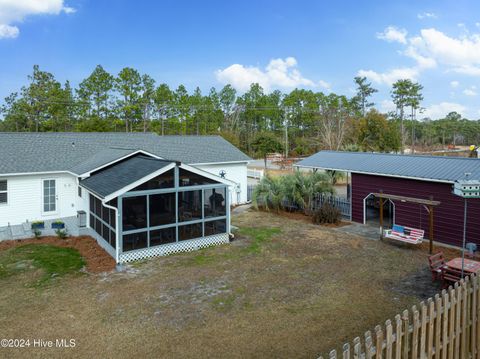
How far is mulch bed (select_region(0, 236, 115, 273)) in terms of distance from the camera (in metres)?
10.4

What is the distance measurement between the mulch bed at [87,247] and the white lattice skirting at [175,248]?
0.57 m

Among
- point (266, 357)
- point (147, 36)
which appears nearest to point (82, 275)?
point (266, 357)

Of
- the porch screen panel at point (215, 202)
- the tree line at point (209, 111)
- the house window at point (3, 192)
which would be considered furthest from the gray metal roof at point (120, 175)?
the tree line at point (209, 111)

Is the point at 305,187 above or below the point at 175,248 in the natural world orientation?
above

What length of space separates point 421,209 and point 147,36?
1230 inches

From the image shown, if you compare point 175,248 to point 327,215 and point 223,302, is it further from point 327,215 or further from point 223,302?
point 327,215

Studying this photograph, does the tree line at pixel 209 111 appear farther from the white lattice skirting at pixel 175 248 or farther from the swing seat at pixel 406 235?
the white lattice skirting at pixel 175 248

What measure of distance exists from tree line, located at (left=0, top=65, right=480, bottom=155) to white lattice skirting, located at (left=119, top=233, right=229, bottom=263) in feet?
65.4

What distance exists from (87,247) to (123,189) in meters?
3.30

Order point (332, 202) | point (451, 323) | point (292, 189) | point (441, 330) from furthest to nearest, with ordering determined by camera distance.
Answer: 1. point (292, 189)
2. point (332, 202)
3. point (441, 330)
4. point (451, 323)

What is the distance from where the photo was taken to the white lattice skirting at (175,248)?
10711 millimetres

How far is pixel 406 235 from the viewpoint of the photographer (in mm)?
12008

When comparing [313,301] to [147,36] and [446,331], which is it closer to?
[446,331]

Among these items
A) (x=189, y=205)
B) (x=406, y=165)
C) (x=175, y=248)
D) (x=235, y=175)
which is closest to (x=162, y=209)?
(x=189, y=205)
